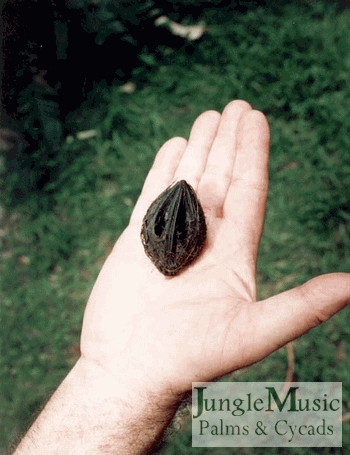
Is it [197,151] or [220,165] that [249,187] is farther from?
[197,151]

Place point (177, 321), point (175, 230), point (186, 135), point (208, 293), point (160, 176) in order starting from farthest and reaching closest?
point (186, 135)
point (160, 176)
point (175, 230)
point (208, 293)
point (177, 321)

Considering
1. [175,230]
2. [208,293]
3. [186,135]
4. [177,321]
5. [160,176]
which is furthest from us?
[186,135]

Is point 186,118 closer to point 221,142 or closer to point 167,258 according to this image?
point 221,142

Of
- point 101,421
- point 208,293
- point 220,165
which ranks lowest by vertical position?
point 101,421

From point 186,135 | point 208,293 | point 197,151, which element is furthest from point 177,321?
point 186,135

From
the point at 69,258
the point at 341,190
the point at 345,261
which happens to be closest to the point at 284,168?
the point at 341,190

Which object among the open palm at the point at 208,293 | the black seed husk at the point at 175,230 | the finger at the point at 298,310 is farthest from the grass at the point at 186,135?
the finger at the point at 298,310

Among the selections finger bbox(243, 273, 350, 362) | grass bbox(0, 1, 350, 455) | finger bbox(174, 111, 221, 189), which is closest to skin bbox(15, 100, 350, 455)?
finger bbox(243, 273, 350, 362)
